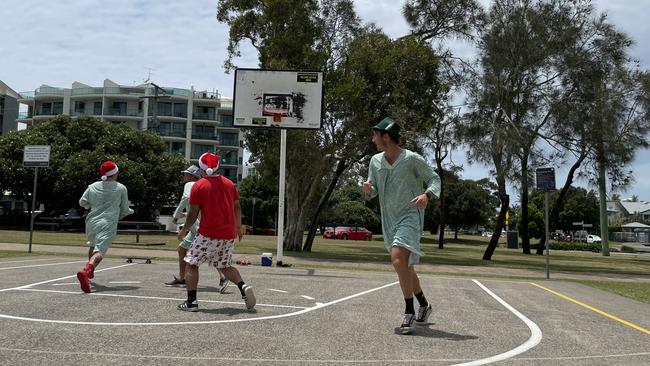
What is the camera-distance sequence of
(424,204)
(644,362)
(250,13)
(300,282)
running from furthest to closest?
(250,13) < (300,282) < (424,204) < (644,362)

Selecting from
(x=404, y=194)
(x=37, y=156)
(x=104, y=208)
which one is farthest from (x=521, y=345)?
(x=37, y=156)

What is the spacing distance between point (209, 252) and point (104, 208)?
329cm

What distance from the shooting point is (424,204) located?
A: 18.2 feet

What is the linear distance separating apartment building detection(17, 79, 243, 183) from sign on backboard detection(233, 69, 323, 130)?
70.5 m

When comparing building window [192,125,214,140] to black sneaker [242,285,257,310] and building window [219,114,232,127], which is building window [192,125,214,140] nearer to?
building window [219,114,232,127]

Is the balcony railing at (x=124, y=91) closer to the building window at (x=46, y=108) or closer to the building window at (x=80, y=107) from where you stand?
the building window at (x=80, y=107)

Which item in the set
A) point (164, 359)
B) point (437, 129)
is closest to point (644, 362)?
point (164, 359)

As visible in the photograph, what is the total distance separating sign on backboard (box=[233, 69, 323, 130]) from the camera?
16156 mm

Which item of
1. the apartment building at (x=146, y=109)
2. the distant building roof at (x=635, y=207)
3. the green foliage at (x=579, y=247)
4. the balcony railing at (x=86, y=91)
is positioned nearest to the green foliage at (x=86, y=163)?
the apartment building at (x=146, y=109)

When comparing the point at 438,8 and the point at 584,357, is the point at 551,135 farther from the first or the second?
the point at 584,357

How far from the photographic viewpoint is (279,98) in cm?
1619

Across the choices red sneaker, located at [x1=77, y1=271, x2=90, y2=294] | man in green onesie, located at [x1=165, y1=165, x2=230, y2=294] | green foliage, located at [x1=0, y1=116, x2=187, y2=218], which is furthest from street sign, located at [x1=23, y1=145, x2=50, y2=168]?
green foliage, located at [x1=0, y1=116, x2=187, y2=218]

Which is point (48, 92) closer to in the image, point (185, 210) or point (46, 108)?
point (46, 108)

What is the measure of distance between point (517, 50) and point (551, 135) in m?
4.18
